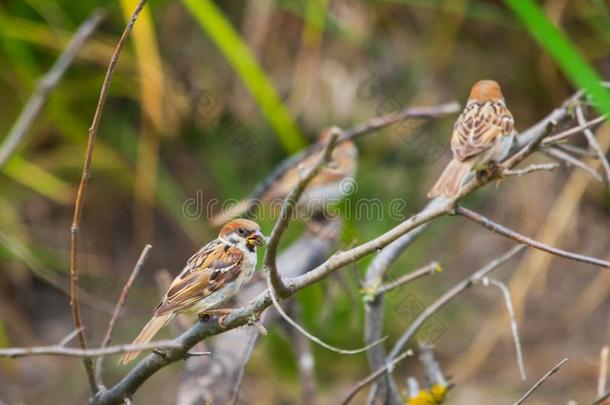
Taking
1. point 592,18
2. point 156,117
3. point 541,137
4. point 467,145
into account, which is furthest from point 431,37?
point 541,137

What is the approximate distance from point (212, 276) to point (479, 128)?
0.80 meters

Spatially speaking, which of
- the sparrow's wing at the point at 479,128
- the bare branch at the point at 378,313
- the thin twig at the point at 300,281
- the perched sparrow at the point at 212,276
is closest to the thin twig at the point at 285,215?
the thin twig at the point at 300,281

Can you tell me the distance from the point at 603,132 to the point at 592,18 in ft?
2.27

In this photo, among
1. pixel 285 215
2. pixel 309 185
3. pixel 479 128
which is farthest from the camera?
pixel 309 185

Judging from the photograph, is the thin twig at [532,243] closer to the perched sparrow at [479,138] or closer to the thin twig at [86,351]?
the perched sparrow at [479,138]

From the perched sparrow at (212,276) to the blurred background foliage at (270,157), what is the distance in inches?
104

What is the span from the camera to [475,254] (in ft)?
19.5

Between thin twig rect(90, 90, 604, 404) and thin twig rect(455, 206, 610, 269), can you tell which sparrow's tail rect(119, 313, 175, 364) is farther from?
thin twig rect(455, 206, 610, 269)

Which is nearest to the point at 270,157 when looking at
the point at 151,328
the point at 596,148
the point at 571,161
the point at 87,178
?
the point at 571,161

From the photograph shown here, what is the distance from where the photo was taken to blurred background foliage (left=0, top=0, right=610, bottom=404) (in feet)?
17.1

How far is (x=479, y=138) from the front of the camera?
2.33m

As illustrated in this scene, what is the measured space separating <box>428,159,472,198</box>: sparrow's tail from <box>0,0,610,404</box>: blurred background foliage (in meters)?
2.51

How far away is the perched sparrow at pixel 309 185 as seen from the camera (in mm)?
4047

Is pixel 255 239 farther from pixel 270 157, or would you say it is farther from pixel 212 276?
pixel 270 157
